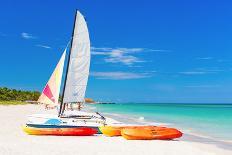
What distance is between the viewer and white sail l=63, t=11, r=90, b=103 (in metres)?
25.8

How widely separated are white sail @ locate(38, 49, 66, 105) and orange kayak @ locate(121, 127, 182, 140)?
6041 mm

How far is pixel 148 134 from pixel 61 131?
491cm

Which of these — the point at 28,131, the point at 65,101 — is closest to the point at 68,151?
the point at 28,131

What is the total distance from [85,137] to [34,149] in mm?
5998

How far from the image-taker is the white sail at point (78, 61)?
84.6 ft

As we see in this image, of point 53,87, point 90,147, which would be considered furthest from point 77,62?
point 90,147

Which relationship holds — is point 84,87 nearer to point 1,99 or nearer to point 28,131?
point 28,131

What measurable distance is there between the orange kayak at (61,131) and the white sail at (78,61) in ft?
12.4

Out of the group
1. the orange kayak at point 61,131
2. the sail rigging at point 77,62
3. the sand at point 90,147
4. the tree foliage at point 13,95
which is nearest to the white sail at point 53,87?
the sail rigging at point 77,62

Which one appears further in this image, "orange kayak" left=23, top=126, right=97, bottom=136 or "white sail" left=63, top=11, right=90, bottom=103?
"white sail" left=63, top=11, right=90, bottom=103

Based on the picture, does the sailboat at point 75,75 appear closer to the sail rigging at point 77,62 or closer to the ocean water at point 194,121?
the sail rigging at point 77,62

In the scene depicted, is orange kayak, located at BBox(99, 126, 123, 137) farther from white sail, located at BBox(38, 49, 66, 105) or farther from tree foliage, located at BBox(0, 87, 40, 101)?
tree foliage, located at BBox(0, 87, 40, 101)

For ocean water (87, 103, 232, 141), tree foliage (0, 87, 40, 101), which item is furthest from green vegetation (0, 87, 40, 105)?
ocean water (87, 103, 232, 141)

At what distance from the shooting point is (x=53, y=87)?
85.7 ft
